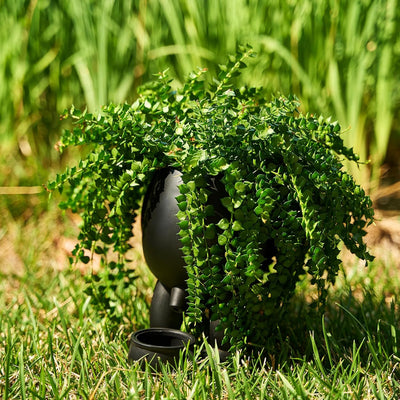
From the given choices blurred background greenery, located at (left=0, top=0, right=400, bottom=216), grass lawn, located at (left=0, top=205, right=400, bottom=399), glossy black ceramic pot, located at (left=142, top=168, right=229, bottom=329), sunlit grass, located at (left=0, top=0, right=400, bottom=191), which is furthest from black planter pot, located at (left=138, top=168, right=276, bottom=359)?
sunlit grass, located at (left=0, top=0, right=400, bottom=191)

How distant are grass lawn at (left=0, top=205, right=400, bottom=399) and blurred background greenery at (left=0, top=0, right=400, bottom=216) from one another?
749 millimetres

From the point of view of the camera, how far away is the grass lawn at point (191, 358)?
43.1 inches

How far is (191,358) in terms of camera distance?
1165mm

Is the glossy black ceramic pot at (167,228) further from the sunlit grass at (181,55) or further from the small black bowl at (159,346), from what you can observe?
the sunlit grass at (181,55)

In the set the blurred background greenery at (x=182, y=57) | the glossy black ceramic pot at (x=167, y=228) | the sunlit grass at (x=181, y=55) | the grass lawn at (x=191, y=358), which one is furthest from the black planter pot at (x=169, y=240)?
the sunlit grass at (x=181, y=55)

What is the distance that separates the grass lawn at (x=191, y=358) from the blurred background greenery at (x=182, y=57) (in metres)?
0.75

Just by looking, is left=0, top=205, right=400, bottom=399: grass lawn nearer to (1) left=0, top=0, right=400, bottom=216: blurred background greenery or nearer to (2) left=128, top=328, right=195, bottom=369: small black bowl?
(2) left=128, top=328, right=195, bottom=369: small black bowl

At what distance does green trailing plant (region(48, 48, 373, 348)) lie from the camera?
1.14 m

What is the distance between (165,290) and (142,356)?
0.66 ft

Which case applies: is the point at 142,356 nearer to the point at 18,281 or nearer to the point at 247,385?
the point at 247,385

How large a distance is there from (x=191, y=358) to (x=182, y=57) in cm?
153

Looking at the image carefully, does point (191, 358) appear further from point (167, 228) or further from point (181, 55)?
point (181, 55)

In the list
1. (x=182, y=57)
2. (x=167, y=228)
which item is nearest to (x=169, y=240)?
(x=167, y=228)

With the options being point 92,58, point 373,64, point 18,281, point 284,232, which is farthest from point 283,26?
point 18,281
